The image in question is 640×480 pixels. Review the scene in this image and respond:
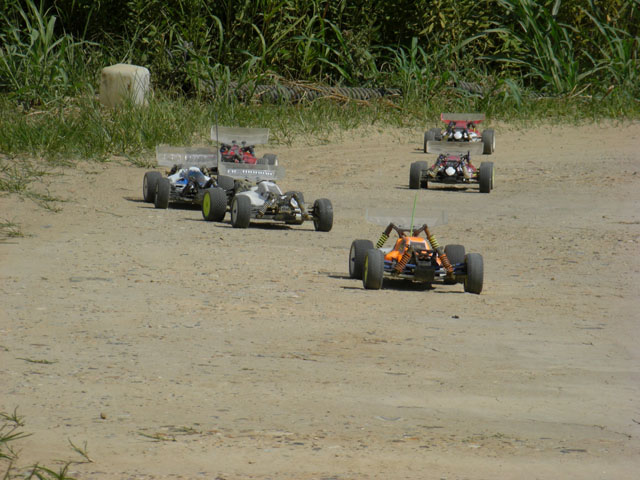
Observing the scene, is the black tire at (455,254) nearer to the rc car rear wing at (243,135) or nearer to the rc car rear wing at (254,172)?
the rc car rear wing at (254,172)

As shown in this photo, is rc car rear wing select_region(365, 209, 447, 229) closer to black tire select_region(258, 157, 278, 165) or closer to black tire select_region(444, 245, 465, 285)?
black tire select_region(444, 245, 465, 285)

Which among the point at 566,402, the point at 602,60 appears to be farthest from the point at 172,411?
the point at 602,60

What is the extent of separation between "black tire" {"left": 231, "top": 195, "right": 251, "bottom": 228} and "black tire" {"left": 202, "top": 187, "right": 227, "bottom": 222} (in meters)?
0.24

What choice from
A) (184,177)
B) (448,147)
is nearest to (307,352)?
(184,177)

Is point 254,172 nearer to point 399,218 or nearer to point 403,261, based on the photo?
point 399,218

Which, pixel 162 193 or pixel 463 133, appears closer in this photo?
pixel 162 193

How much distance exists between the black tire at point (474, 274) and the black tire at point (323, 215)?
2.34 meters

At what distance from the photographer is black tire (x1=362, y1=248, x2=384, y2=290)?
5953 millimetres

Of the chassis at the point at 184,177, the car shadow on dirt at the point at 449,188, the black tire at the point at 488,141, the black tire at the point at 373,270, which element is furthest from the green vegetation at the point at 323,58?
the black tire at the point at 373,270

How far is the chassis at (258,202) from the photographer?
26.8ft

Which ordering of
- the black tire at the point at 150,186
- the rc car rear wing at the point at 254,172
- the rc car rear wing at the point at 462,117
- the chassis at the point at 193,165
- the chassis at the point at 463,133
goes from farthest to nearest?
the rc car rear wing at the point at 462,117 < the chassis at the point at 463,133 < the black tire at the point at 150,186 < the chassis at the point at 193,165 < the rc car rear wing at the point at 254,172

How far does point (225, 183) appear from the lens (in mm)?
9109

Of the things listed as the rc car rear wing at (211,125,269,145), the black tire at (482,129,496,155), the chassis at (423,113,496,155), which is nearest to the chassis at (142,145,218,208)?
the rc car rear wing at (211,125,269,145)

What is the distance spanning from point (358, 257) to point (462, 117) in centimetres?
Result: 707
